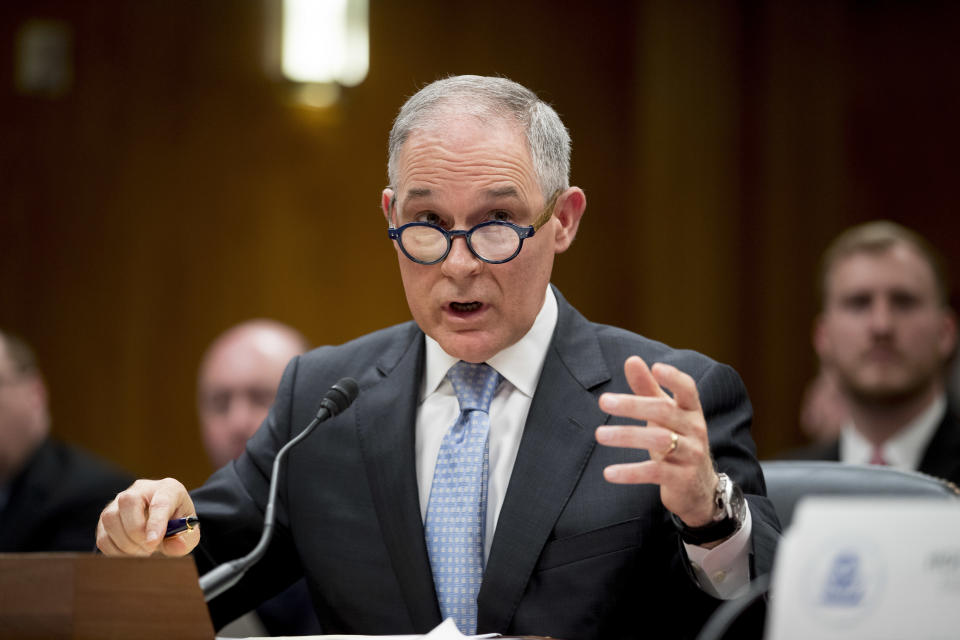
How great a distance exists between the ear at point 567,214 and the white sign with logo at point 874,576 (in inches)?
37.2

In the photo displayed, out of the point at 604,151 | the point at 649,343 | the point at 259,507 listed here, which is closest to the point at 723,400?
the point at 649,343

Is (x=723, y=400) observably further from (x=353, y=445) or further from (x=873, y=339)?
(x=873, y=339)

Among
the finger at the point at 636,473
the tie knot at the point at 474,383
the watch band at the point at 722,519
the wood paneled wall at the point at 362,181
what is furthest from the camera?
the wood paneled wall at the point at 362,181

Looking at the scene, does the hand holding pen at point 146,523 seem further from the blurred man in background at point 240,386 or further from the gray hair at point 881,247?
the gray hair at point 881,247

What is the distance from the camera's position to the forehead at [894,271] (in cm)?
312

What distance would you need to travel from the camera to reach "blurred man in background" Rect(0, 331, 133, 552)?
3.51 metres

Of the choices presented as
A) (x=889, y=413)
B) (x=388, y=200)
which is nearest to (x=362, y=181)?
(x=889, y=413)

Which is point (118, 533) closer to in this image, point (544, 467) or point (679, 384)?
point (544, 467)

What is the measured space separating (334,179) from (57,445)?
5.12ft

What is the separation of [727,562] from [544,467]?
32 centimetres

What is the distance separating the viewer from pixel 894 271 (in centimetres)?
312

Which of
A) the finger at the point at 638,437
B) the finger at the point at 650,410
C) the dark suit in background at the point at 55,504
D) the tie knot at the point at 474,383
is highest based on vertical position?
the finger at the point at 650,410

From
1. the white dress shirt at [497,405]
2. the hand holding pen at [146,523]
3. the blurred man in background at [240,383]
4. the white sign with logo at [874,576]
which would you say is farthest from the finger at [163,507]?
the blurred man in background at [240,383]

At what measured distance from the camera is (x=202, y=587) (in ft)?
4.00
